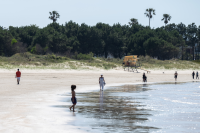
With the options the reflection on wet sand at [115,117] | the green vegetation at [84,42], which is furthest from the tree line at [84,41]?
the reflection on wet sand at [115,117]

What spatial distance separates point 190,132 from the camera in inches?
379

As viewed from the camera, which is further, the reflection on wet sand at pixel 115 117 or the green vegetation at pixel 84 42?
the green vegetation at pixel 84 42

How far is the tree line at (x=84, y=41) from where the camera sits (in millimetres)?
83938

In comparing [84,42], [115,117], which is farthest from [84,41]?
[115,117]

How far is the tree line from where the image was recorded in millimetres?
83938

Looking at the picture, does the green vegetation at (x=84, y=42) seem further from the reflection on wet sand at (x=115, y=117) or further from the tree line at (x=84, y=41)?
the reflection on wet sand at (x=115, y=117)

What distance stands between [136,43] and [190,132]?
85.5 m

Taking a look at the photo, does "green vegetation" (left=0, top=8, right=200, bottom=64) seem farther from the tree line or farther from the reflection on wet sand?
the reflection on wet sand

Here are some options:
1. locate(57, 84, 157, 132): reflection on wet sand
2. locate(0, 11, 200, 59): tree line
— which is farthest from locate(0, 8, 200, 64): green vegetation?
locate(57, 84, 157, 132): reflection on wet sand

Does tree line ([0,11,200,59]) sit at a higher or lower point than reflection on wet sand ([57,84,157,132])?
higher

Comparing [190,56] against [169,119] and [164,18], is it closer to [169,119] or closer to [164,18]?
[164,18]

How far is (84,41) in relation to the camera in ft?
314

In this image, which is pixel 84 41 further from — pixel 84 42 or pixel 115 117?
pixel 115 117

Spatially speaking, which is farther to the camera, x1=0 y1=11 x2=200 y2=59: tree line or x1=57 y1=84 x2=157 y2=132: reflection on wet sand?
x1=0 y1=11 x2=200 y2=59: tree line
